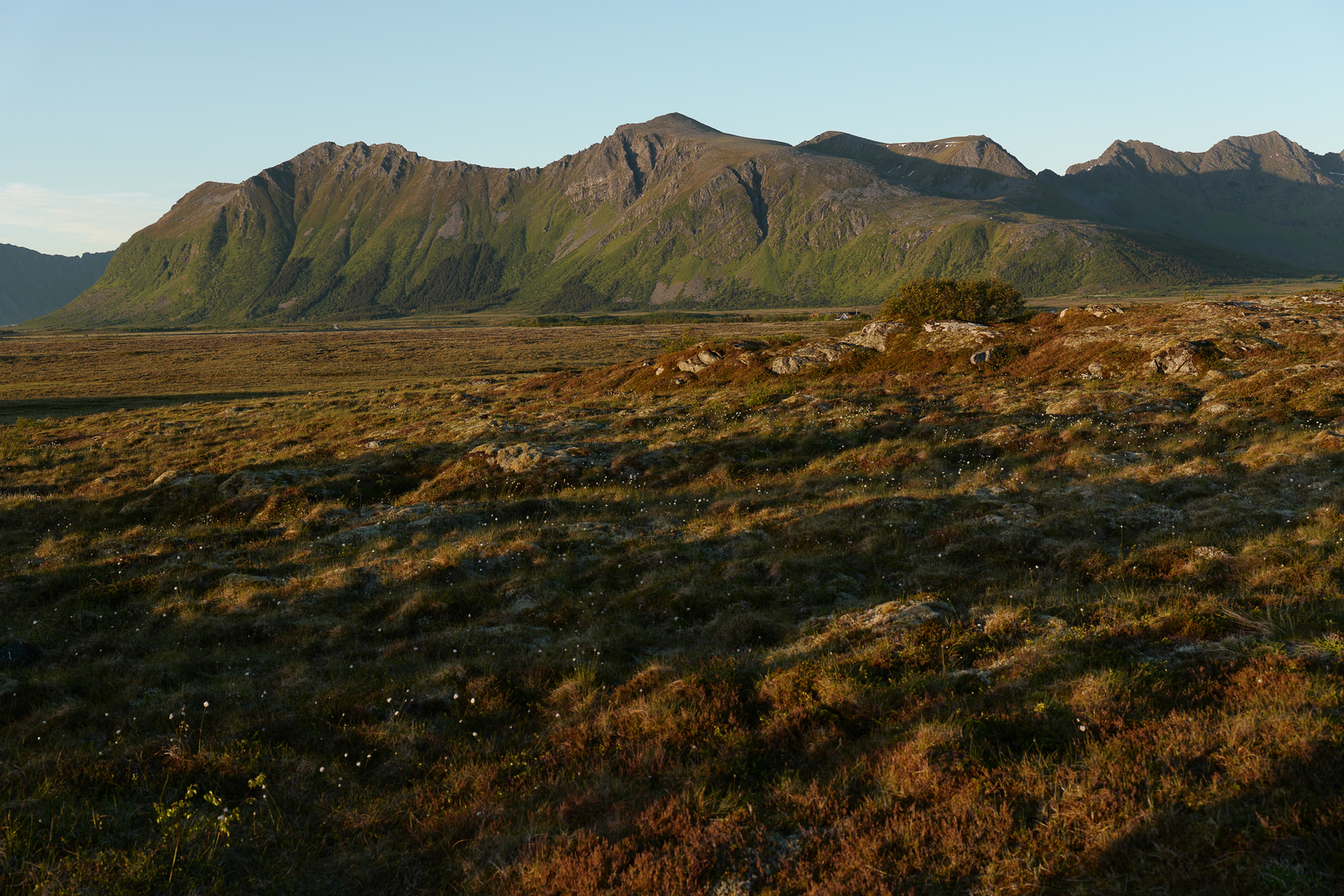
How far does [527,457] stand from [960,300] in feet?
119

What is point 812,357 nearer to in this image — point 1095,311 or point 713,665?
point 1095,311

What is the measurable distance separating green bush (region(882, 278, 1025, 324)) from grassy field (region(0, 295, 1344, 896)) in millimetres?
22450

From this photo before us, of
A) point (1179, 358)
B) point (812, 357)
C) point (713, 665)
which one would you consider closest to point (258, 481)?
point (713, 665)

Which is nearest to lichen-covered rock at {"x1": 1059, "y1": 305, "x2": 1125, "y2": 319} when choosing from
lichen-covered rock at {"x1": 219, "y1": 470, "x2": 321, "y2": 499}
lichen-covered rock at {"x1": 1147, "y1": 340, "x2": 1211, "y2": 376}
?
lichen-covered rock at {"x1": 1147, "y1": 340, "x2": 1211, "y2": 376}

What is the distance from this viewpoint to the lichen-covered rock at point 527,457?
77.5 ft

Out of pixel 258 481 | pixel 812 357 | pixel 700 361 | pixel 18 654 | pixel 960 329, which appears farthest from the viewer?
pixel 700 361

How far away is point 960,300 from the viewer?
46781 millimetres

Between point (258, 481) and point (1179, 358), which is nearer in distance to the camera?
point (258, 481)

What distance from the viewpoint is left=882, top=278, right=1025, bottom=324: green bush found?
153 ft

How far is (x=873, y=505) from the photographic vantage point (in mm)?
16297

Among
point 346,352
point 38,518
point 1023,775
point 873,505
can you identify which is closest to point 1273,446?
point 873,505

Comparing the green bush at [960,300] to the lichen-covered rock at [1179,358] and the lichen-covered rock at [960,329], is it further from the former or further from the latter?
the lichen-covered rock at [1179,358]

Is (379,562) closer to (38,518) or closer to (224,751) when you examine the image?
(224,751)

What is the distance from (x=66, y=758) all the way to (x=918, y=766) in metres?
9.61
